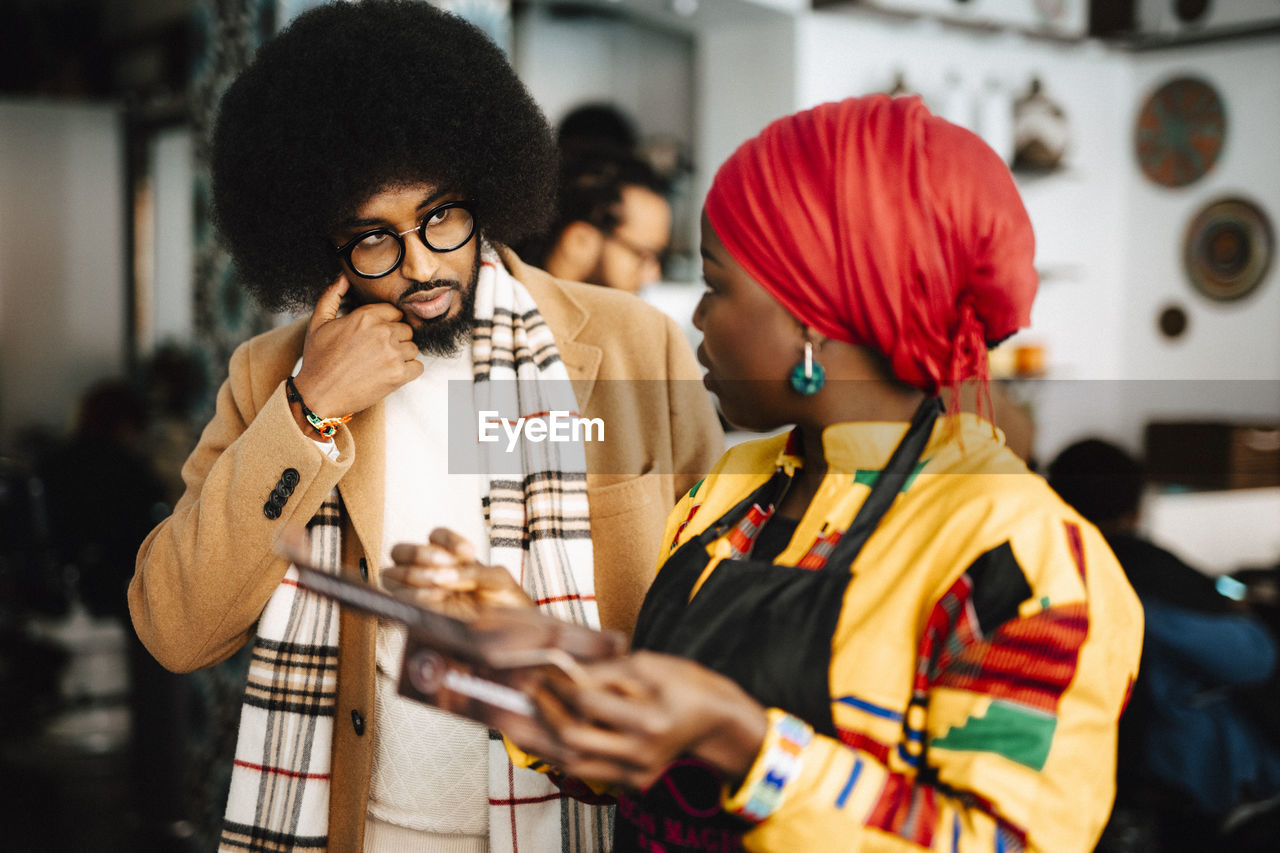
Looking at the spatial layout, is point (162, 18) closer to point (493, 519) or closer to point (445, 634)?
point (493, 519)

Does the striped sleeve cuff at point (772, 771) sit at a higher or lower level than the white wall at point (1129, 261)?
lower

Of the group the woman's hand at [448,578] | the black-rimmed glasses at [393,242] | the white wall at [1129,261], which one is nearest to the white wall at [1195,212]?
the white wall at [1129,261]

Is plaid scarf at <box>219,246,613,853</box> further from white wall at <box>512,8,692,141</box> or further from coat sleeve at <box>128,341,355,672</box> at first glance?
white wall at <box>512,8,692,141</box>

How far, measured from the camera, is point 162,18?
17.0 feet

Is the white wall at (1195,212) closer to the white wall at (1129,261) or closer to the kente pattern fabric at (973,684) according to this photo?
the white wall at (1129,261)

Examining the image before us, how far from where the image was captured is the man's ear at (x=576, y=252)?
7.74 ft

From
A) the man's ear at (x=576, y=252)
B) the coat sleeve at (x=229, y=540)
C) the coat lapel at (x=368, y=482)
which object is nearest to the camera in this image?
the coat sleeve at (x=229, y=540)

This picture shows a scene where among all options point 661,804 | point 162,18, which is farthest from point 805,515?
point 162,18

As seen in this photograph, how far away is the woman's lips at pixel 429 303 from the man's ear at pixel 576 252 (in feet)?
3.19

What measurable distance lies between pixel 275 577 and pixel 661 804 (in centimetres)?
69

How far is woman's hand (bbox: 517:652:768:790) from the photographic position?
0.64m

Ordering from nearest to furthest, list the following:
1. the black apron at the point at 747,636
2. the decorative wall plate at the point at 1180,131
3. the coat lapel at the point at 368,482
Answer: the black apron at the point at 747,636, the coat lapel at the point at 368,482, the decorative wall plate at the point at 1180,131

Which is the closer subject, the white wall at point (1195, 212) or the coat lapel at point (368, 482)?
the coat lapel at point (368, 482)

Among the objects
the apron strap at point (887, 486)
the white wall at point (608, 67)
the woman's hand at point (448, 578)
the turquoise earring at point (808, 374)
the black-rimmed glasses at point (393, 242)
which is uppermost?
the white wall at point (608, 67)
